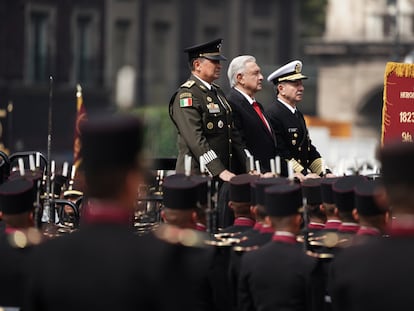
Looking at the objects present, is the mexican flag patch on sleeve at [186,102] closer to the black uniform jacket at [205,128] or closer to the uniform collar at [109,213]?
the black uniform jacket at [205,128]

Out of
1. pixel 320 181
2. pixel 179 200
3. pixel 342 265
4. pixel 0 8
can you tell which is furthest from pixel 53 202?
pixel 0 8

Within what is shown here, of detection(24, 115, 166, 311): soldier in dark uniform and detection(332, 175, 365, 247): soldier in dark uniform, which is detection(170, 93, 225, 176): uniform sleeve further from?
detection(24, 115, 166, 311): soldier in dark uniform

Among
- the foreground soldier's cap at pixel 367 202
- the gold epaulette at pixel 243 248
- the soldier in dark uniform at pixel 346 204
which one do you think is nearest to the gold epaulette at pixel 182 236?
the foreground soldier's cap at pixel 367 202

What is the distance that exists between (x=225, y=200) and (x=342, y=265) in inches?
196

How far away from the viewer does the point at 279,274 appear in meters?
9.42

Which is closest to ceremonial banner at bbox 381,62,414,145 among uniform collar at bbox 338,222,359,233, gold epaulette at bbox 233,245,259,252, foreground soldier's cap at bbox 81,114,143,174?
uniform collar at bbox 338,222,359,233

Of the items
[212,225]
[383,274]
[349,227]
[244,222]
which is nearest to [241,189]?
[244,222]

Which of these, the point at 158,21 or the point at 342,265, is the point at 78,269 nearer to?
the point at 342,265

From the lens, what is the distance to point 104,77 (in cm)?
5828

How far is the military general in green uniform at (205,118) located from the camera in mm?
13703

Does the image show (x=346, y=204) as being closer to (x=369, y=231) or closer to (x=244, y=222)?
(x=244, y=222)

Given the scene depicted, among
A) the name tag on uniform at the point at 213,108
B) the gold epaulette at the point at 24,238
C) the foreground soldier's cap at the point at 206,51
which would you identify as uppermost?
the foreground soldier's cap at the point at 206,51

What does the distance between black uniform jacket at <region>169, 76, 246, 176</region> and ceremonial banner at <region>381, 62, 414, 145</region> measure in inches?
46.4

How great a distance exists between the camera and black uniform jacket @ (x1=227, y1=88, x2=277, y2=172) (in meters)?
14.3
